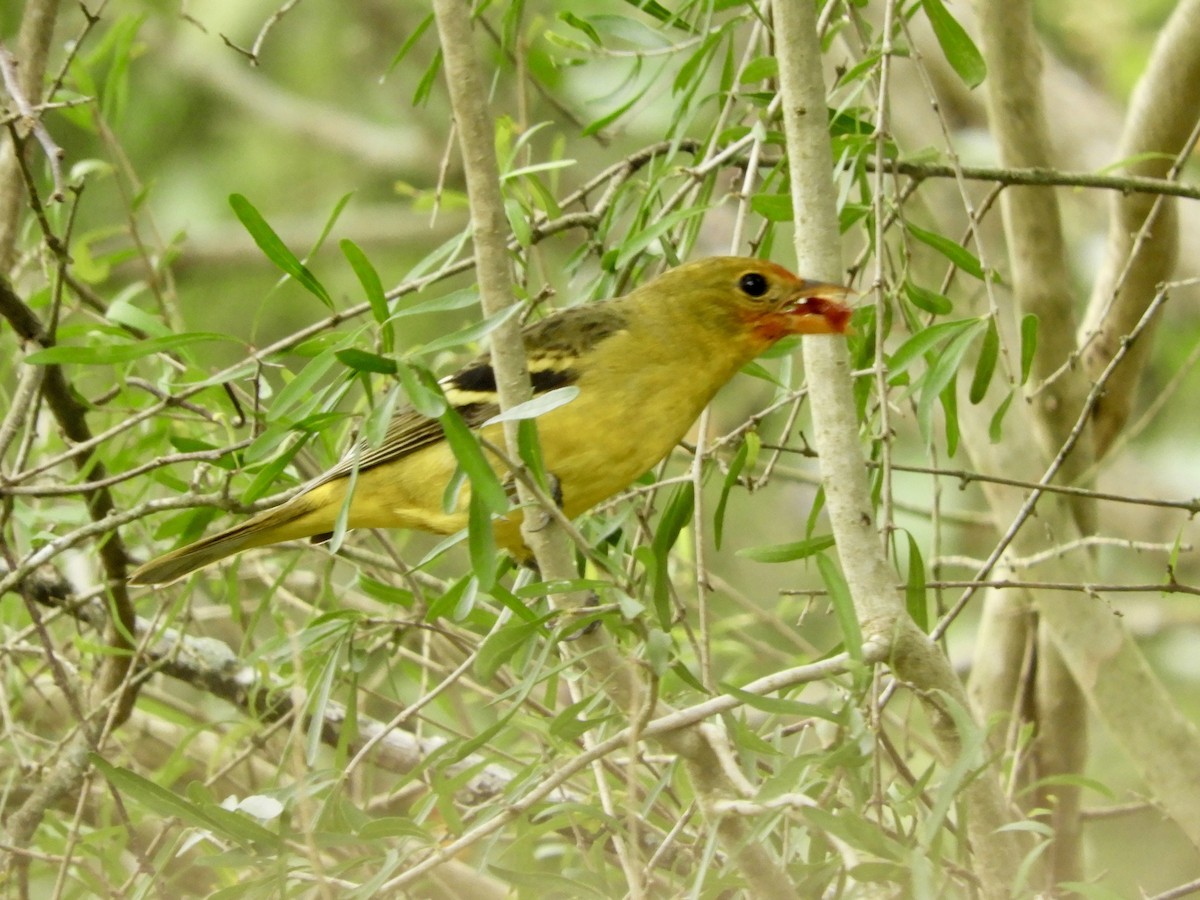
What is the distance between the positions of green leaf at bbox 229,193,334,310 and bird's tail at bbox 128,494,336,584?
977 millimetres

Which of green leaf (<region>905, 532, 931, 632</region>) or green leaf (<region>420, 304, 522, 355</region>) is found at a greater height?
green leaf (<region>420, 304, 522, 355</region>)

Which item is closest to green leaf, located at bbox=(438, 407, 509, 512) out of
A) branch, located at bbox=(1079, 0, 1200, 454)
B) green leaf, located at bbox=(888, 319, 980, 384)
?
green leaf, located at bbox=(888, 319, 980, 384)

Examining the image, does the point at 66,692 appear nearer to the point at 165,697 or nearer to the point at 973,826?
the point at 165,697

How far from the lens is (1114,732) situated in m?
3.87

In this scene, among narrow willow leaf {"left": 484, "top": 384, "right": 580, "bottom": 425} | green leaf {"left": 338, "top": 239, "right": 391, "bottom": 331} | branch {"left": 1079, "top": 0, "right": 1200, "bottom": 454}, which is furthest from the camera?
branch {"left": 1079, "top": 0, "right": 1200, "bottom": 454}

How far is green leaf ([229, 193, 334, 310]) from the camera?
2.46 m

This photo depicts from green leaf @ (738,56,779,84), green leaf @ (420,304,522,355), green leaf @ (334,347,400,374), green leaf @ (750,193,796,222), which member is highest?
green leaf @ (738,56,779,84)

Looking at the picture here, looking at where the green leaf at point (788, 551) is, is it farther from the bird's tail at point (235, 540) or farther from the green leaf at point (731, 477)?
the bird's tail at point (235, 540)

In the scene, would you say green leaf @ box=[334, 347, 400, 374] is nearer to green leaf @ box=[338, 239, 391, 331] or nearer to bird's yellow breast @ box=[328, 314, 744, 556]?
green leaf @ box=[338, 239, 391, 331]

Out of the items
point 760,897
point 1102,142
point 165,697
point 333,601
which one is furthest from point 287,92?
point 760,897

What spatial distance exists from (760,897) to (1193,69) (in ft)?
9.02

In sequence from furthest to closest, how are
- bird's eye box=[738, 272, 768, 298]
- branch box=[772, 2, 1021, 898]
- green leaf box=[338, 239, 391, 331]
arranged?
bird's eye box=[738, 272, 768, 298], branch box=[772, 2, 1021, 898], green leaf box=[338, 239, 391, 331]

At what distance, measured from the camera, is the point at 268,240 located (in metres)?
2.53

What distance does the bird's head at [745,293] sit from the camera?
3.72 meters
